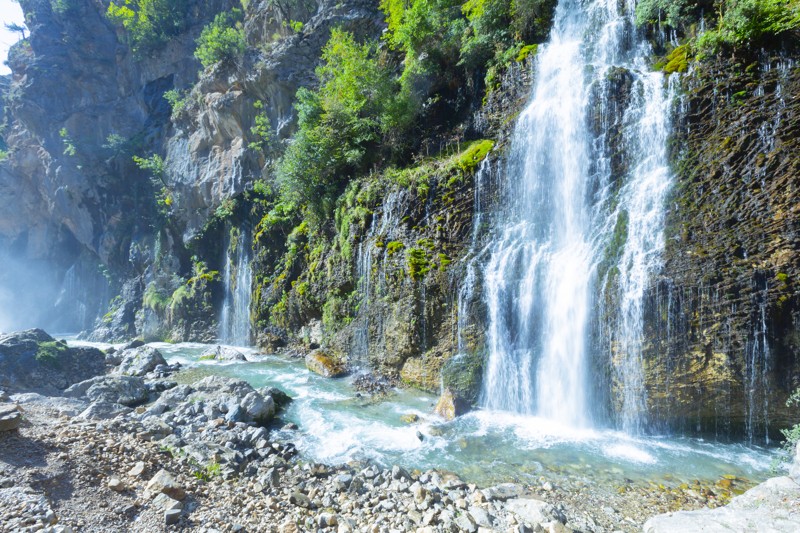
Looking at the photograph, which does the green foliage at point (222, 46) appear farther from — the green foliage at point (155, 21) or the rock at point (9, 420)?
the rock at point (9, 420)

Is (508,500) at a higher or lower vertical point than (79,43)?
lower

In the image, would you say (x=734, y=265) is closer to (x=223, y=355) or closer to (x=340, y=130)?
(x=340, y=130)

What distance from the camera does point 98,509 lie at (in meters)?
4.86

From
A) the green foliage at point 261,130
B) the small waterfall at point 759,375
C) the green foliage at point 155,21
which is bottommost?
the small waterfall at point 759,375

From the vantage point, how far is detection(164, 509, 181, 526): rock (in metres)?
4.86

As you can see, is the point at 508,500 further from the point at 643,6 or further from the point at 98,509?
the point at 643,6

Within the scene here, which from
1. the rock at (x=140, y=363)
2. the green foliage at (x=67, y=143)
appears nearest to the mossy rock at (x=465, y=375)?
A: the rock at (x=140, y=363)

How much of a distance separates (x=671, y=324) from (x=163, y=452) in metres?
10.6

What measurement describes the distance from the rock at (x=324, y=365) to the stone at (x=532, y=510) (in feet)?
29.4

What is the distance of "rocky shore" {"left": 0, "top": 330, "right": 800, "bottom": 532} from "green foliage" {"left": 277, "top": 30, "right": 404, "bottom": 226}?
1167 centimetres

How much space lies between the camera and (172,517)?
16.1 ft

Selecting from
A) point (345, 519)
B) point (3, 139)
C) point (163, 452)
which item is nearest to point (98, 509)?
point (163, 452)

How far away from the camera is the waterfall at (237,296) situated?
2127 centimetres

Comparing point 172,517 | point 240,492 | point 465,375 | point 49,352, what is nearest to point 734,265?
point 465,375
